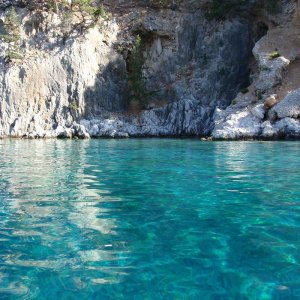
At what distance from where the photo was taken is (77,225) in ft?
22.0

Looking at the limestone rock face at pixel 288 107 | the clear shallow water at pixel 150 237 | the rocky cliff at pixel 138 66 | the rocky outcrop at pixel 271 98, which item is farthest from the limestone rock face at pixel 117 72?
the clear shallow water at pixel 150 237

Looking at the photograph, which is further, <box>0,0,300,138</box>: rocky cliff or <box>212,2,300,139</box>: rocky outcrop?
<box>0,0,300,138</box>: rocky cliff

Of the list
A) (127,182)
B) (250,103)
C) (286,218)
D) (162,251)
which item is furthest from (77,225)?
(250,103)

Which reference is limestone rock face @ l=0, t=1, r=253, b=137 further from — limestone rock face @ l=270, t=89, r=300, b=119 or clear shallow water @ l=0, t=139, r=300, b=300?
clear shallow water @ l=0, t=139, r=300, b=300

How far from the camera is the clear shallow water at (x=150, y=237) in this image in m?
4.36

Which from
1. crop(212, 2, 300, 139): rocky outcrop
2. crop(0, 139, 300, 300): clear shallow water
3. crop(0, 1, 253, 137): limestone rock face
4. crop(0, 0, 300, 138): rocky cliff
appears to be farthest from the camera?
crop(0, 1, 253, 137): limestone rock face

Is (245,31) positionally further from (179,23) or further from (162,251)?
(162,251)

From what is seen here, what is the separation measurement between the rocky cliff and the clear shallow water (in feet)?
83.2

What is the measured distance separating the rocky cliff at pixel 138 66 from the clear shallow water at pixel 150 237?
83.2 feet

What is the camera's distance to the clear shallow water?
14.3 ft

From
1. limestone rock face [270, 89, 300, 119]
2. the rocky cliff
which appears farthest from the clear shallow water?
the rocky cliff

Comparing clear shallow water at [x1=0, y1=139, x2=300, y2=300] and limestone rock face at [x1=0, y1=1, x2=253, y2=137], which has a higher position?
A: limestone rock face at [x1=0, y1=1, x2=253, y2=137]

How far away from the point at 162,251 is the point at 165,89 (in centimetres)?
3948

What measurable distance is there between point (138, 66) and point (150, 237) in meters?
38.1
